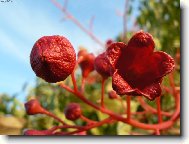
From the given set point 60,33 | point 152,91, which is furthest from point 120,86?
point 60,33

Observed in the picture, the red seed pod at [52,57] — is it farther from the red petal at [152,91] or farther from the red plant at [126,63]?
the red petal at [152,91]

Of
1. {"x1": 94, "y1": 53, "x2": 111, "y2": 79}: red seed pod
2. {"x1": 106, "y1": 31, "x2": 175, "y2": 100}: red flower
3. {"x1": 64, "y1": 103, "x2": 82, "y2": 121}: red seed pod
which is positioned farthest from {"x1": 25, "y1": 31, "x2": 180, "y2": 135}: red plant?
{"x1": 64, "y1": 103, "x2": 82, "y2": 121}: red seed pod

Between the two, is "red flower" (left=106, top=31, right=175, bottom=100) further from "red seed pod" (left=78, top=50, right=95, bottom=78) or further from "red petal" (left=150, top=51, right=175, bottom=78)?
"red seed pod" (left=78, top=50, right=95, bottom=78)

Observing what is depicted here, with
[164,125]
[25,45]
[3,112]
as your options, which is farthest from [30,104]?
→ [3,112]

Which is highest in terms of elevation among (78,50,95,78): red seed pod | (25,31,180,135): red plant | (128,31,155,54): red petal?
(78,50,95,78): red seed pod

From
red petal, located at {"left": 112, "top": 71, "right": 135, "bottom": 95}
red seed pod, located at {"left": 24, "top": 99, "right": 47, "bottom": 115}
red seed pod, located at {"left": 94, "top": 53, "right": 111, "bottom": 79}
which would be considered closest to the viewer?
red petal, located at {"left": 112, "top": 71, "right": 135, "bottom": 95}

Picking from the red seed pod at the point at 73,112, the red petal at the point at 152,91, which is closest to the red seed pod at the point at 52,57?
the red petal at the point at 152,91

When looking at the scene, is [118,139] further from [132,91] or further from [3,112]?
[3,112]
